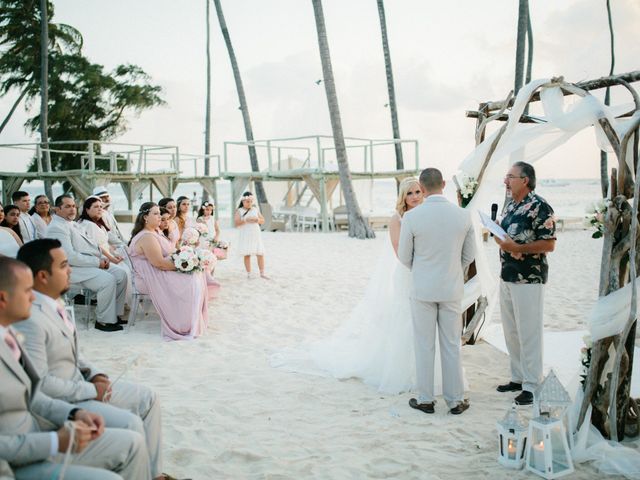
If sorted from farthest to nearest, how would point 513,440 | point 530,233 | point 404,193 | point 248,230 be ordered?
point 248,230, point 404,193, point 530,233, point 513,440

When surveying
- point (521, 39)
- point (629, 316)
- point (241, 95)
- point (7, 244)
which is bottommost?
point (629, 316)

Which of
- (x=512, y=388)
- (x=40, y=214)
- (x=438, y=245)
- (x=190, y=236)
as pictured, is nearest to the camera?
(x=438, y=245)

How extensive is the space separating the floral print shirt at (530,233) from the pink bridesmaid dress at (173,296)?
379cm

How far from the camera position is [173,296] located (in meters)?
6.96

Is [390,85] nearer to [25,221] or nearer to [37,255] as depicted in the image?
[25,221]

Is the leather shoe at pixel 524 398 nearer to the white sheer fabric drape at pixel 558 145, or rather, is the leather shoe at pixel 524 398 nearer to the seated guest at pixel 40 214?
the white sheer fabric drape at pixel 558 145

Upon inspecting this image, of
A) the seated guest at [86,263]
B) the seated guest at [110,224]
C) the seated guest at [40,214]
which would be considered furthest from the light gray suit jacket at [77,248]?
the seated guest at [40,214]

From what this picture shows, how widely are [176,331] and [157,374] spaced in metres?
1.39

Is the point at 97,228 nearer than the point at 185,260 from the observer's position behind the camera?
No

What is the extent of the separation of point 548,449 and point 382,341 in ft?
7.05

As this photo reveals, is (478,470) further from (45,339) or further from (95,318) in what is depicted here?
(95,318)

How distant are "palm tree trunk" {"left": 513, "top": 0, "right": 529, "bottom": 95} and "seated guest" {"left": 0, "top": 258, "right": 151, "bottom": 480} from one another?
17.4 metres

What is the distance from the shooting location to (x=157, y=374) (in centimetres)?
551

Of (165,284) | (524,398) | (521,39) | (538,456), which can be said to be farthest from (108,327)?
(521,39)
